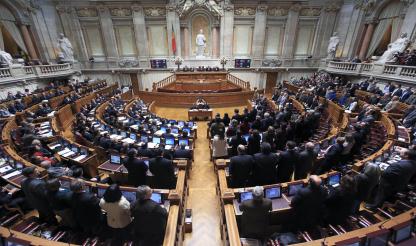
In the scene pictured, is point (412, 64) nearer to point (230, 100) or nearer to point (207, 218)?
point (230, 100)

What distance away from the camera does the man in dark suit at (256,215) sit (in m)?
2.85

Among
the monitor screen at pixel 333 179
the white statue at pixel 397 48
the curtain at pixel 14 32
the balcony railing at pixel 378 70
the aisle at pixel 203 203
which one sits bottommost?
the aisle at pixel 203 203

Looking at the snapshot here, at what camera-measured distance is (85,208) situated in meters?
2.96

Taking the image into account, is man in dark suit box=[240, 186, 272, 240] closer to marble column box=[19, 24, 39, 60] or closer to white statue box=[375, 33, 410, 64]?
white statue box=[375, 33, 410, 64]

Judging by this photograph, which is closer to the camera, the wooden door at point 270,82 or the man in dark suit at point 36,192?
the man in dark suit at point 36,192

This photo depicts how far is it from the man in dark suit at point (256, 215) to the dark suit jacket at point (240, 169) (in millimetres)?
1096

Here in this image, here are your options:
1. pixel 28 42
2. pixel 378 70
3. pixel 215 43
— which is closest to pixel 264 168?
pixel 378 70

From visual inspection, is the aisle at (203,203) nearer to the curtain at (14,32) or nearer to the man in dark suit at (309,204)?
the man in dark suit at (309,204)

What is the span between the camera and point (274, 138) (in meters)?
6.11

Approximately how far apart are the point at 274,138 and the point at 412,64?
10.00 metres

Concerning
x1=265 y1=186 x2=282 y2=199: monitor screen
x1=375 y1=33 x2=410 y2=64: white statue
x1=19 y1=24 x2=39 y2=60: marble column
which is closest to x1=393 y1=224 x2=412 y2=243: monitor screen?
x1=265 y1=186 x2=282 y2=199: monitor screen

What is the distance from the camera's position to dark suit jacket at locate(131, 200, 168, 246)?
9.18 feet

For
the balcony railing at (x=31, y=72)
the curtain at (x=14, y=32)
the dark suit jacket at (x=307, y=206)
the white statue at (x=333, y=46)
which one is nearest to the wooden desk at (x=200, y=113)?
the dark suit jacket at (x=307, y=206)

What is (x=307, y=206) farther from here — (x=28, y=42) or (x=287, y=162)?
(x=28, y=42)
